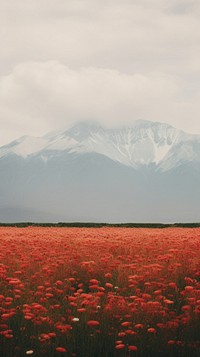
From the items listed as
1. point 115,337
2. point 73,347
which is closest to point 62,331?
point 73,347

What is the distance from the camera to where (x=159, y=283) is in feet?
35.5

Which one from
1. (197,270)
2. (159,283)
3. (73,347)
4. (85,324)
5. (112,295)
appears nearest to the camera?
(73,347)

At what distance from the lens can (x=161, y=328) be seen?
29.9 ft

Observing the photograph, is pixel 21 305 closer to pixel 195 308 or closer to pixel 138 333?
pixel 138 333

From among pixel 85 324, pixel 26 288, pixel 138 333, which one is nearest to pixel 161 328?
pixel 138 333

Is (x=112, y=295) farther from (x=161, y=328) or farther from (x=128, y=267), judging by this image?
(x=128, y=267)

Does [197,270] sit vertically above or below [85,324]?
above

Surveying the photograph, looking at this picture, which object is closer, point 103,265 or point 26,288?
point 26,288

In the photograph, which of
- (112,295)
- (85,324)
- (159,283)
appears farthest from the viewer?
(159,283)

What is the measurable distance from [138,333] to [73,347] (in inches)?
47.0

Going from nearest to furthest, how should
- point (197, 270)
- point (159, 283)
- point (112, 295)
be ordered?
point (112, 295) < point (159, 283) < point (197, 270)

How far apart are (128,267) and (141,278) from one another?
1684mm

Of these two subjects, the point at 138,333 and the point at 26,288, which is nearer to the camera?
the point at 138,333

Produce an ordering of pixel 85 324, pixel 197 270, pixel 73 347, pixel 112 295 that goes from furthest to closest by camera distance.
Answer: pixel 197 270 → pixel 112 295 → pixel 85 324 → pixel 73 347
